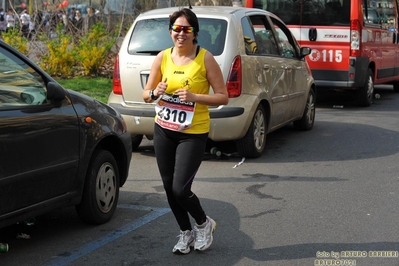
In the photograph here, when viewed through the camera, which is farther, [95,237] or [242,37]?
[242,37]

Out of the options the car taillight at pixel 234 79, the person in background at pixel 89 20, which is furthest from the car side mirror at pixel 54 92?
the person in background at pixel 89 20

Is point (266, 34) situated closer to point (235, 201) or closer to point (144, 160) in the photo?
point (144, 160)

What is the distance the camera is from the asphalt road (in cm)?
546

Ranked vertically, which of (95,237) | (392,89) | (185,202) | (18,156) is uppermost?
(18,156)

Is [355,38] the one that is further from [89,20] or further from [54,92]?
[54,92]

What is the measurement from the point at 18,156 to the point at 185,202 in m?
1.18

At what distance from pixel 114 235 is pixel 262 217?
134 cm

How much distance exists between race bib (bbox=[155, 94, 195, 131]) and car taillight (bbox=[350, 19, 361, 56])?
365 inches

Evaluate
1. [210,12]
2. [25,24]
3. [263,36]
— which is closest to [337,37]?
[263,36]

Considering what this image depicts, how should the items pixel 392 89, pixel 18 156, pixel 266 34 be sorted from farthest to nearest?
pixel 392 89
pixel 266 34
pixel 18 156

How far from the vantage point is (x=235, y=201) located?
7.20 metres

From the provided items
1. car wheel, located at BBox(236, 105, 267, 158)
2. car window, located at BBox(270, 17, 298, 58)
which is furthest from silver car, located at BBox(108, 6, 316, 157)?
car window, located at BBox(270, 17, 298, 58)

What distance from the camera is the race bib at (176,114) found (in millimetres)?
5273

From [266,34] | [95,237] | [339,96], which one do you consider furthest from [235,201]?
[339,96]
